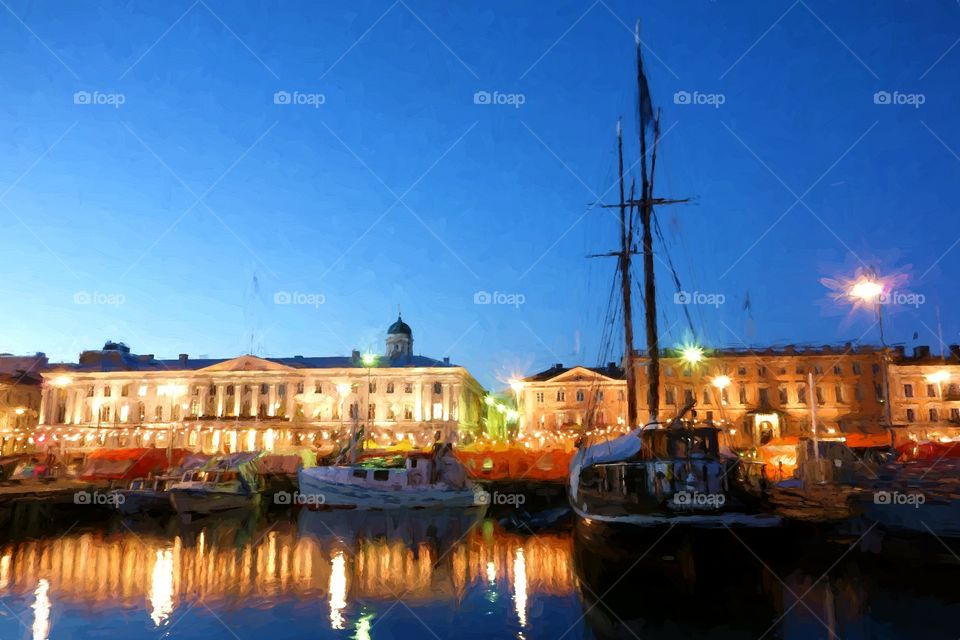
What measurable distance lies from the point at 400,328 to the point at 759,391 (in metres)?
47.7

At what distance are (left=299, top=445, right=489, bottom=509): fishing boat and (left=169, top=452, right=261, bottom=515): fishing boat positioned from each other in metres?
4.01

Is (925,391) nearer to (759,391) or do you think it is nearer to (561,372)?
(759,391)

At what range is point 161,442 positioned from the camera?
9181 centimetres

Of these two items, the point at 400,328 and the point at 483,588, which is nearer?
the point at 483,588

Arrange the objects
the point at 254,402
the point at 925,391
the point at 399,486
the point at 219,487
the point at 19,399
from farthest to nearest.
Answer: the point at 19,399
the point at 254,402
the point at 925,391
the point at 399,486
the point at 219,487

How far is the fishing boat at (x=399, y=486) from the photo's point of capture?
148 ft

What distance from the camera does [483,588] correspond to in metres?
22.5

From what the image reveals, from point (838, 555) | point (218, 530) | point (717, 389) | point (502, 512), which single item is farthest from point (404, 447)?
point (838, 555)

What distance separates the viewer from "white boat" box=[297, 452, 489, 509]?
45.2 metres

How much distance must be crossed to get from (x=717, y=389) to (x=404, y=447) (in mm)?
37176

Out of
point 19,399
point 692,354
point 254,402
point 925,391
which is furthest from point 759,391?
point 19,399

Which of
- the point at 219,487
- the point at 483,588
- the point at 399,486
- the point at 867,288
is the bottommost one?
the point at 483,588

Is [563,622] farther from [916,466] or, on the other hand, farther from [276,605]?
[916,466]

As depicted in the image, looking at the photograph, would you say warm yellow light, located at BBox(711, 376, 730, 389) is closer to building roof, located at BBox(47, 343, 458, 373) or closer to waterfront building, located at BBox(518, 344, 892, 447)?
waterfront building, located at BBox(518, 344, 892, 447)
